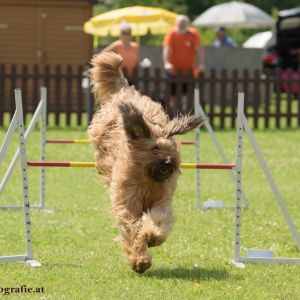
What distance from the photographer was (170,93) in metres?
18.1

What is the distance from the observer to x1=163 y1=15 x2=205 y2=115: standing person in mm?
17250

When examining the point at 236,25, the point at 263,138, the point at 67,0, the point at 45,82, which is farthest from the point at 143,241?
the point at 236,25

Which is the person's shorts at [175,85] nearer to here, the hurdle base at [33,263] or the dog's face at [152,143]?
the dog's face at [152,143]

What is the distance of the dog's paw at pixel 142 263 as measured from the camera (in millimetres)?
6352

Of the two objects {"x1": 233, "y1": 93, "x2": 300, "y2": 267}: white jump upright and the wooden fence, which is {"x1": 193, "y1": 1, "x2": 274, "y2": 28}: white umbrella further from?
{"x1": 233, "y1": 93, "x2": 300, "y2": 267}: white jump upright

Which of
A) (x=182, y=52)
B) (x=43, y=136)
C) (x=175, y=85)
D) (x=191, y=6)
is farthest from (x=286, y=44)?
(x=43, y=136)

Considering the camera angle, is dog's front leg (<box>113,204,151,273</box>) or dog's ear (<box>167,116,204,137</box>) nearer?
dog's front leg (<box>113,204,151,273</box>)

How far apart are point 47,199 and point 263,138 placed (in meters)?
7.47

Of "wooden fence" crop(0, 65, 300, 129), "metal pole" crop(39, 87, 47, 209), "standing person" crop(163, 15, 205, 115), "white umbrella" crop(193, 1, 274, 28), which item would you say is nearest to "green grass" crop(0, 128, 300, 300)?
"metal pole" crop(39, 87, 47, 209)

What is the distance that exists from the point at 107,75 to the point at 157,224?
9.11ft

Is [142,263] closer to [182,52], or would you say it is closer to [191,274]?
[191,274]

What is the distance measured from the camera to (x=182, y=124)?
6.80 meters

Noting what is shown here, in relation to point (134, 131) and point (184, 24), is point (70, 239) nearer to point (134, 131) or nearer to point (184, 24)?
point (134, 131)

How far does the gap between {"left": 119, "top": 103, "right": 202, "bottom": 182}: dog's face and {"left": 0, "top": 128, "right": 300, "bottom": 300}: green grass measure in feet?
2.44
